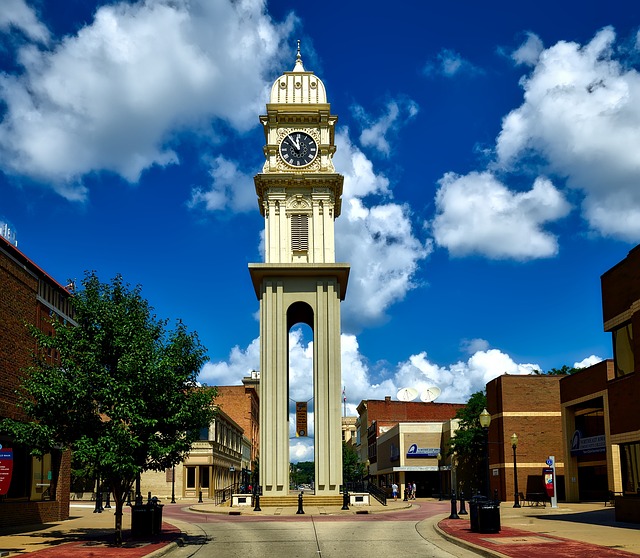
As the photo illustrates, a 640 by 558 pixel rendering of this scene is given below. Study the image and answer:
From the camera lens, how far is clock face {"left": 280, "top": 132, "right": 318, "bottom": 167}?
5394 cm

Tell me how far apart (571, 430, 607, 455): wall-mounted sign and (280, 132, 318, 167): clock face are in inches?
1041

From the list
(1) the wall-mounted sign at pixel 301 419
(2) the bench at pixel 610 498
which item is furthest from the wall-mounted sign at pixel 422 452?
(2) the bench at pixel 610 498

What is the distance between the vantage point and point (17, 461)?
95.2ft

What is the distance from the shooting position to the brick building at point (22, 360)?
27109 millimetres

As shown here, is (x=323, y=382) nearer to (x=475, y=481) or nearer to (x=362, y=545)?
(x=362, y=545)

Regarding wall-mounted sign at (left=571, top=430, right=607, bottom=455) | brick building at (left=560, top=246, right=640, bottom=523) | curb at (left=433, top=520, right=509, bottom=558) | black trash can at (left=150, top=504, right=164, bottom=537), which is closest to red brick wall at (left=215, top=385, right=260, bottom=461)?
wall-mounted sign at (left=571, top=430, right=607, bottom=455)

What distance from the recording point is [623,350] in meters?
31.2

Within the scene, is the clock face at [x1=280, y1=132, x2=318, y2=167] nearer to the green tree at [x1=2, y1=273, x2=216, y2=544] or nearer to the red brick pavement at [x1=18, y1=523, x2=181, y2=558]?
the green tree at [x1=2, y1=273, x2=216, y2=544]

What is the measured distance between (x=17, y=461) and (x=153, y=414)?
663 centimetres

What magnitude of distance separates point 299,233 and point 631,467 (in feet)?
89.4

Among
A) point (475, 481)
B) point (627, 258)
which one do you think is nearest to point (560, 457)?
point (475, 481)

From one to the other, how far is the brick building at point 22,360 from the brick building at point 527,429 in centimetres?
3573

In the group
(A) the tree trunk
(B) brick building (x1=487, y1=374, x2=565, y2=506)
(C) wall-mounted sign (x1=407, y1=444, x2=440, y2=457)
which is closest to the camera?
(A) the tree trunk

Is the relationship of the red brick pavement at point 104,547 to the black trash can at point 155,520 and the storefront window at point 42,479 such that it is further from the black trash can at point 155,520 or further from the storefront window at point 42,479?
the storefront window at point 42,479
